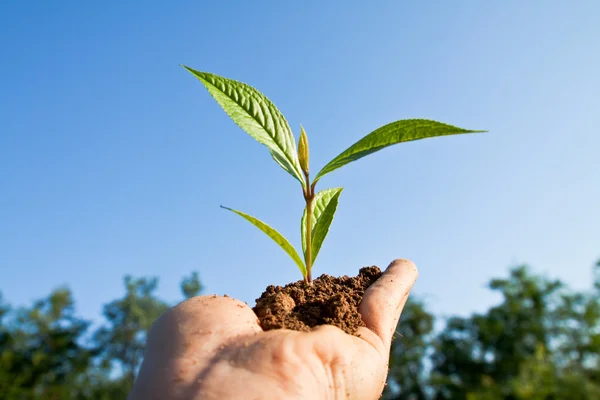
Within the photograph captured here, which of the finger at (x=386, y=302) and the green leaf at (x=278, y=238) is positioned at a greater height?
the green leaf at (x=278, y=238)

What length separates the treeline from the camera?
2203cm

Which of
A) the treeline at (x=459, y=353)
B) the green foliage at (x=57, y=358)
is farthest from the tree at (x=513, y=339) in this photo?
the green foliage at (x=57, y=358)

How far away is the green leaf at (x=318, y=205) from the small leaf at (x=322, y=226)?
37 millimetres

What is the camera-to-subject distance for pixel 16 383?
28.0 m

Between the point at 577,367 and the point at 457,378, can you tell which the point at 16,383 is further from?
the point at 577,367

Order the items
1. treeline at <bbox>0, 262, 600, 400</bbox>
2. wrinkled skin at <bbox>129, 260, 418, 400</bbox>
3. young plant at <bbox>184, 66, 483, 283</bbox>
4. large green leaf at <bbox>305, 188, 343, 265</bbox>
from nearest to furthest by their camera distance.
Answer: wrinkled skin at <bbox>129, 260, 418, 400</bbox>, young plant at <bbox>184, 66, 483, 283</bbox>, large green leaf at <bbox>305, 188, 343, 265</bbox>, treeline at <bbox>0, 262, 600, 400</bbox>

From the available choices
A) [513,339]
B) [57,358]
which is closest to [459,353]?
[513,339]

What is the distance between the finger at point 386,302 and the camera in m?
2.07

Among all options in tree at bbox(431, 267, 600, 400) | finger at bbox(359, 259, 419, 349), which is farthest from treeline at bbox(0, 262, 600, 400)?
finger at bbox(359, 259, 419, 349)

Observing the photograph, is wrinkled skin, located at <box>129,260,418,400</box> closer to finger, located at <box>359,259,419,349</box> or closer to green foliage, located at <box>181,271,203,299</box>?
finger, located at <box>359,259,419,349</box>

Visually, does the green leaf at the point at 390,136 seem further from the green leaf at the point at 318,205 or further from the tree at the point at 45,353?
the tree at the point at 45,353

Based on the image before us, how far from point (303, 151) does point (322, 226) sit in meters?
0.40

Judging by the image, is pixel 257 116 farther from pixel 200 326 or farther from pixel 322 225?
pixel 200 326

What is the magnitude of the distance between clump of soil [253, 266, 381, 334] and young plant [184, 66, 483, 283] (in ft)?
0.48
